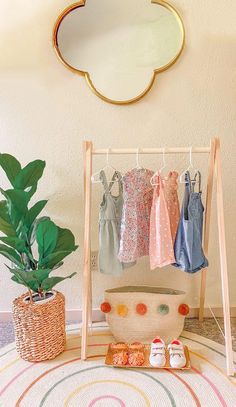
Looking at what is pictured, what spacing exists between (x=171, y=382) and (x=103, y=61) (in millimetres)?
1641

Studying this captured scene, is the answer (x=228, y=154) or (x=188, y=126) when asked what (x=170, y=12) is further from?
(x=228, y=154)

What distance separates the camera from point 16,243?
1621mm

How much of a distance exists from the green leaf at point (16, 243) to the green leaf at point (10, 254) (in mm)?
25

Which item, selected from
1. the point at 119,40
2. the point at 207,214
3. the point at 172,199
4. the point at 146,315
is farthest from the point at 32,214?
the point at 119,40

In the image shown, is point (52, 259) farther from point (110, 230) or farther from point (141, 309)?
point (141, 309)

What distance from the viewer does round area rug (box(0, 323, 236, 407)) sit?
4.71 ft

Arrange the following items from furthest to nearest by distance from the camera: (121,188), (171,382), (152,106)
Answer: (152,106) → (121,188) → (171,382)

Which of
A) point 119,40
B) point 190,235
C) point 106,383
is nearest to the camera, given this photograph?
point 106,383

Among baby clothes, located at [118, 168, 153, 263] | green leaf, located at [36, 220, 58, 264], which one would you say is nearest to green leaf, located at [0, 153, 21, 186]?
green leaf, located at [36, 220, 58, 264]

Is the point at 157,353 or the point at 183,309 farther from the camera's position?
the point at 183,309

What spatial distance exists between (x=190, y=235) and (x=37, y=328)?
85 cm

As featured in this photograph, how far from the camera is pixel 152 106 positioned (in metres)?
2.01

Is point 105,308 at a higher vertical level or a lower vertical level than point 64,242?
lower

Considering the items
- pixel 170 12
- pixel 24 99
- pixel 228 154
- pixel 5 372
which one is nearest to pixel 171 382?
pixel 5 372
